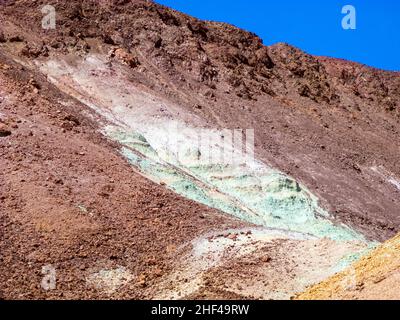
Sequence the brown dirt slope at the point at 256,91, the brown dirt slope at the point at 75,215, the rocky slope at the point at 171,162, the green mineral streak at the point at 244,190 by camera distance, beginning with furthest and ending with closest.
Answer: the brown dirt slope at the point at 256,91, the green mineral streak at the point at 244,190, the rocky slope at the point at 171,162, the brown dirt slope at the point at 75,215

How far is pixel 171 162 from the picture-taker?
21719mm

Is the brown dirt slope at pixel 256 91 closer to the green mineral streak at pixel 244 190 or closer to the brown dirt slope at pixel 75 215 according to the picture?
the green mineral streak at pixel 244 190

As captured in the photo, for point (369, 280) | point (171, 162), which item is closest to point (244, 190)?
point (171, 162)

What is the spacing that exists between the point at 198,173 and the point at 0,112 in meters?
6.83

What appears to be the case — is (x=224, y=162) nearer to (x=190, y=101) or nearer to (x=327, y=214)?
(x=327, y=214)

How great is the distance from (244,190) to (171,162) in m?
2.61

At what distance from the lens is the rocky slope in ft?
41.4

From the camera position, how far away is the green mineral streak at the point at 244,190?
60.5ft

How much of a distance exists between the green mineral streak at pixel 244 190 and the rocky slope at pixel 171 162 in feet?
0.22

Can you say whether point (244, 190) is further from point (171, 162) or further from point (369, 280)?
point (369, 280)

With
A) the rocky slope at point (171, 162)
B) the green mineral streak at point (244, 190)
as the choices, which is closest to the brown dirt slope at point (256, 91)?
the rocky slope at point (171, 162)

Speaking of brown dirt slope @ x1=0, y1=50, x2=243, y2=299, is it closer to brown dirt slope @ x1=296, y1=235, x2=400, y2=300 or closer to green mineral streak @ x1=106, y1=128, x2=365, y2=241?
green mineral streak @ x1=106, y1=128, x2=365, y2=241

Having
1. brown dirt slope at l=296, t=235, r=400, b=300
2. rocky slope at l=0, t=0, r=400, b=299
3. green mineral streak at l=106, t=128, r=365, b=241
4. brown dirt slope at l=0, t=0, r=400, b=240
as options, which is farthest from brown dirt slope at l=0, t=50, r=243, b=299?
brown dirt slope at l=0, t=0, r=400, b=240

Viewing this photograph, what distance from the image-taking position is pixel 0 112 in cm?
1755
